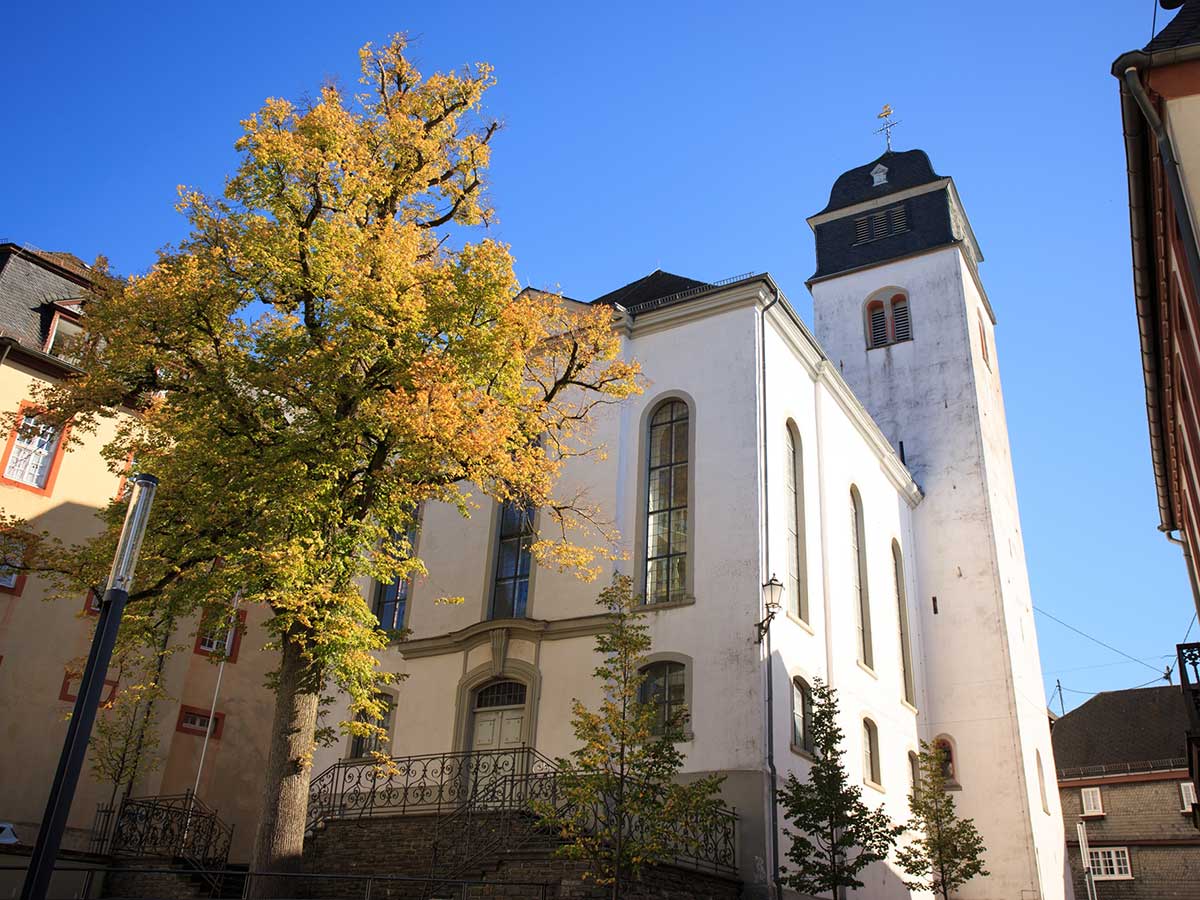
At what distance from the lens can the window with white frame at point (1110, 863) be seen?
39.8 m

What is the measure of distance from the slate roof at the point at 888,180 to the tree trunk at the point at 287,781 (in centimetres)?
2948

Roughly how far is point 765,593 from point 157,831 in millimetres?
12816

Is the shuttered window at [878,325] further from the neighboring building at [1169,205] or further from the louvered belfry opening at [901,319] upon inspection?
the neighboring building at [1169,205]

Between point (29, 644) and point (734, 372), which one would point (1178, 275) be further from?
point (29, 644)

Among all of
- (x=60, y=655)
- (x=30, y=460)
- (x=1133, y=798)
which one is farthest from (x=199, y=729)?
(x=1133, y=798)

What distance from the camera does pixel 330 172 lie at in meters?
15.1

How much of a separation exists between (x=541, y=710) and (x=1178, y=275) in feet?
42.8

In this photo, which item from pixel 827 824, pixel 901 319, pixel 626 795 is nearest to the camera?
pixel 626 795

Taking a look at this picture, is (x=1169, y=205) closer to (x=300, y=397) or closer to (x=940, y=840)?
(x=300, y=397)

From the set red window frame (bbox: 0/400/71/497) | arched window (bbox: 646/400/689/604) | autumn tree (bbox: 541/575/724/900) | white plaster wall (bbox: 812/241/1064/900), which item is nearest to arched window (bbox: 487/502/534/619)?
arched window (bbox: 646/400/689/604)

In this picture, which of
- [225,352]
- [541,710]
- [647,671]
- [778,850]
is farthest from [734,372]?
[225,352]

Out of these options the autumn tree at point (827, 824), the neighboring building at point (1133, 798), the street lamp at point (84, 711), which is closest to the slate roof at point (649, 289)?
the autumn tree at point (827, 824)

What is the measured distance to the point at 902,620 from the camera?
28750 mm

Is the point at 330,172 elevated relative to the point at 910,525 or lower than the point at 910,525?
lower
